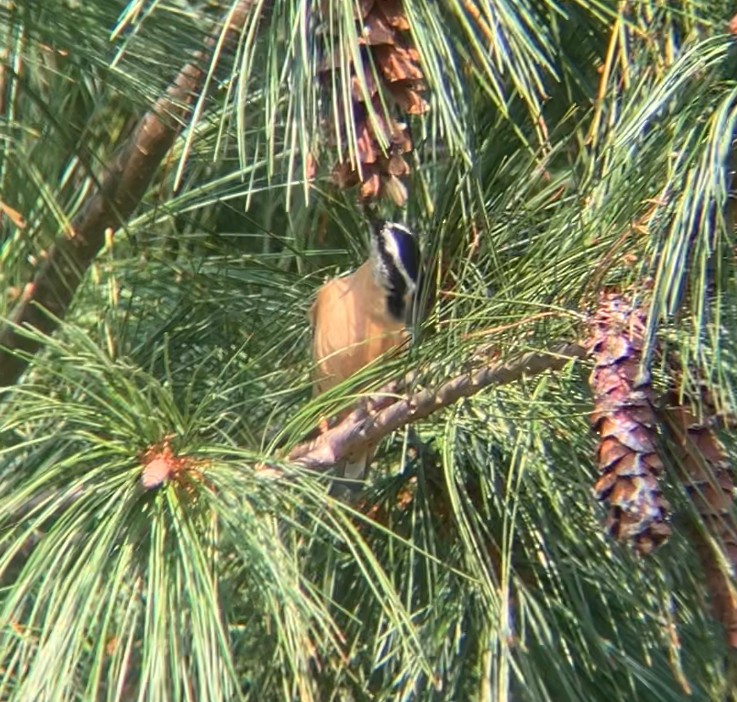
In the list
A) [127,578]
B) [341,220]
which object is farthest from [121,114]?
[127,578]

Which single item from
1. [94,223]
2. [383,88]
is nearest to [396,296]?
[94,223]

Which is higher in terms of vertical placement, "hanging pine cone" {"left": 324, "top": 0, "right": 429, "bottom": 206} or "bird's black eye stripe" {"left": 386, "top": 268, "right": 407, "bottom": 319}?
"hanging pine cone" {"left": 324, "top": 0, "right": 429, "bottom": 206}

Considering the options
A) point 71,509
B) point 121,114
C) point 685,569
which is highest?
point 121,114

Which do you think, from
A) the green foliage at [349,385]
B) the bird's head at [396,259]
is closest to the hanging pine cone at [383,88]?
the green foliage at [349,385]

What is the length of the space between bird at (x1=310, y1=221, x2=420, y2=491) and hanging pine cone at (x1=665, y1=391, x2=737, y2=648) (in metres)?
0.35

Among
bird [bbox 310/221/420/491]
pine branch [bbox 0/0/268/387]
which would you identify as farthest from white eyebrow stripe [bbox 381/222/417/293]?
pine branch [bbox 0/0/268/387]

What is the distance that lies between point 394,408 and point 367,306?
390mm

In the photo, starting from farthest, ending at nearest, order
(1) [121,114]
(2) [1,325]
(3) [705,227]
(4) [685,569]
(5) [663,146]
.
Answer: (1) [121,114], (2) [1,325], (4) [685,569], (5) [663,146], (3) [705,227]

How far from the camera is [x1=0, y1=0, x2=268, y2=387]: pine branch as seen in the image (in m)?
1.31

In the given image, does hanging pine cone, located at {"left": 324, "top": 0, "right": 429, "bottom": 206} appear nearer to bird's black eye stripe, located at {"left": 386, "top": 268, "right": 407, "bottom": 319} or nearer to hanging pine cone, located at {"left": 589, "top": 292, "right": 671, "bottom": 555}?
hanging pine cone, located at {"left": 589, "top": 292, "right": 671, "bottom": 555}

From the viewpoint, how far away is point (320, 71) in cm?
101

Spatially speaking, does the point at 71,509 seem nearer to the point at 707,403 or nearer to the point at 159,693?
the point at 159,693

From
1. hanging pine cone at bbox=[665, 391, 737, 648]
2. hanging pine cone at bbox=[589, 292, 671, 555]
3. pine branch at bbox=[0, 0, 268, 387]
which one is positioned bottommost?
hanging pine cone at bbox=[665, 391, 737, 648]

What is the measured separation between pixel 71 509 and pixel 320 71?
374mm
